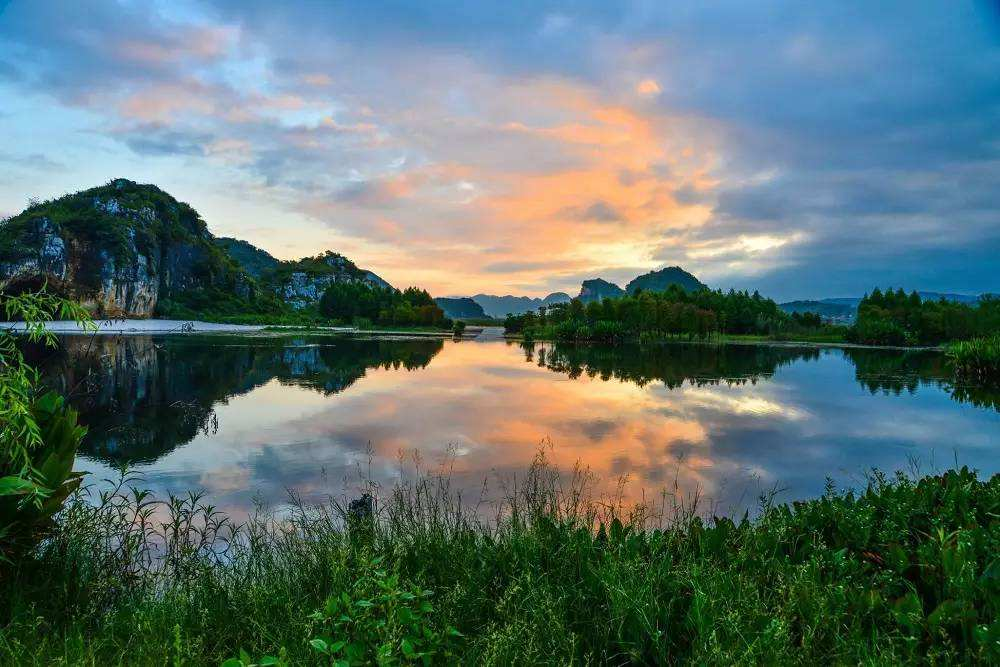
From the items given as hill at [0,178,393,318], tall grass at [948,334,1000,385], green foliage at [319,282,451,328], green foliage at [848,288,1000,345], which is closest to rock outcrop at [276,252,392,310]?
hill at [0,178,393,318]

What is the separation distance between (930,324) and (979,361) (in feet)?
142

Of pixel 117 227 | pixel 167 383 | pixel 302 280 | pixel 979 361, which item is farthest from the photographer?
pixel 302 280

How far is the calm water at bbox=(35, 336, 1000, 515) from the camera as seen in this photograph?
Result: 893 centimetres

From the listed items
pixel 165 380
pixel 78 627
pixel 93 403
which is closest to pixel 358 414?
pixel 93 403

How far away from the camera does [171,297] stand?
10356 cm

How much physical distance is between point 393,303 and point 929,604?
114565 millimetres

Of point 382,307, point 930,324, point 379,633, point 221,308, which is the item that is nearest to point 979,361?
point 379,633

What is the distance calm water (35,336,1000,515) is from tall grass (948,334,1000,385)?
1.03 m

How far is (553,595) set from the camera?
404cm

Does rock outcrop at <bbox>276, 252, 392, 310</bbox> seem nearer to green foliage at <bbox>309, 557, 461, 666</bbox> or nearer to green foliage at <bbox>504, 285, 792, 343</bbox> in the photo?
green foliage at <bbox>504, 285, 792, 343</bbox>

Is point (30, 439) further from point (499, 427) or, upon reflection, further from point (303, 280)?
point (303, 280)

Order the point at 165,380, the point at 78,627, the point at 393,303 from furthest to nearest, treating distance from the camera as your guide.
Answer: the point at 393,303 < the point at 165,380 < the point at 78,627

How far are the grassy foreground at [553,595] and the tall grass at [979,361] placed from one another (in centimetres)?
2374

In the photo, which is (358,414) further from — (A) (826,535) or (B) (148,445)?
(A) (826,535)
